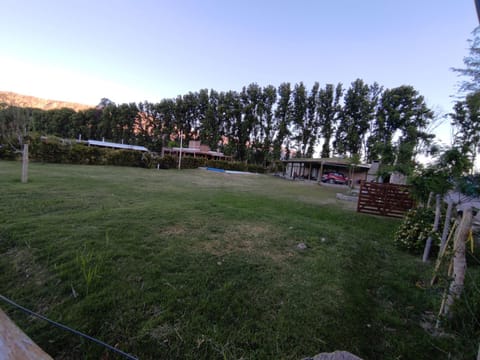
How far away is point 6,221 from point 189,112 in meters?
39.9

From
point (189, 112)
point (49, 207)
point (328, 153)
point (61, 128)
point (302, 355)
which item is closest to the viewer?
point (302, 355)

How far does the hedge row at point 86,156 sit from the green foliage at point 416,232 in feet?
66.0

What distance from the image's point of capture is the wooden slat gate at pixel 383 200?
703 cm

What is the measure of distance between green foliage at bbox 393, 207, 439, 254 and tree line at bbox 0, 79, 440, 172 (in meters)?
22.9

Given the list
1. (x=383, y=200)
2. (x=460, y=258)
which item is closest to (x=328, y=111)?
(x=383, y=200)

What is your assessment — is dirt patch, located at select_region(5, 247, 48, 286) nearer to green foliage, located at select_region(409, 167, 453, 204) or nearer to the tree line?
green foliage, located at select_region(409, 167, 453, 204)

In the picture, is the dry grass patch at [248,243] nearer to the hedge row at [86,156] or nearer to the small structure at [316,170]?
the hedge row at [86,156]

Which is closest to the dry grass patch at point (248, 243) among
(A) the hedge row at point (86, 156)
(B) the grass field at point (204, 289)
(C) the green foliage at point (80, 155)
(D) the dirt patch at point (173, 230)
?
(B) the grass field at point (204, 289)

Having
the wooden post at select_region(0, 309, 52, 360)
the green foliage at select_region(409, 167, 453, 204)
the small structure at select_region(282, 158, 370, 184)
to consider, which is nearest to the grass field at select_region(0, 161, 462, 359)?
the wooden post at select_region(0, 309, 52, 360)

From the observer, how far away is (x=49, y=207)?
14.3ft

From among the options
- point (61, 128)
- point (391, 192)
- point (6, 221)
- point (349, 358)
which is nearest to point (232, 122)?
point (391, 192)

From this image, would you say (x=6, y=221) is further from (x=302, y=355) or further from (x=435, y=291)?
(x=435, y=291)

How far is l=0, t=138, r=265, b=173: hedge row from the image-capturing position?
14.5m

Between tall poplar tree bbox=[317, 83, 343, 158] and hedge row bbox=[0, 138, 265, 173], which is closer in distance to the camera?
hedge row bbox=[0, 138, 265, 173]
